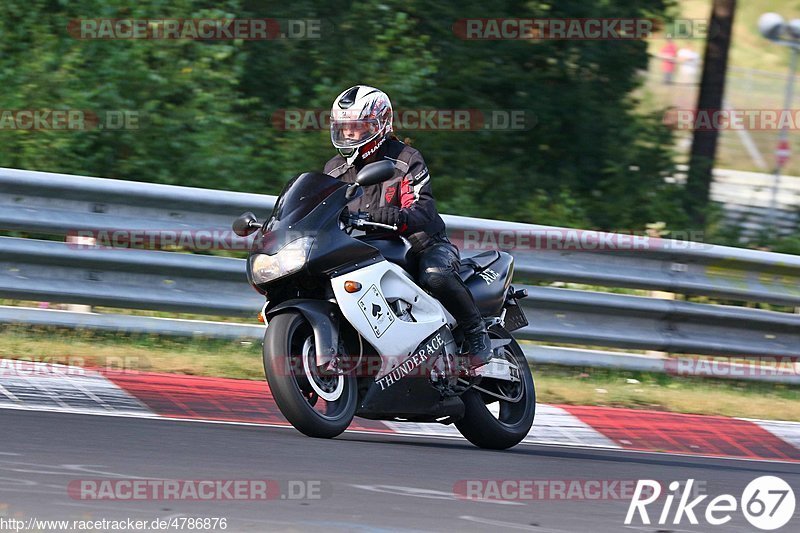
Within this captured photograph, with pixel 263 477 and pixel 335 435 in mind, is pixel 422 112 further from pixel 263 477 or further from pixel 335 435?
pixel 263 477

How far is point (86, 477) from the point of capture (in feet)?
15.3

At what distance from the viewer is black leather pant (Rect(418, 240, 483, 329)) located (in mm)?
6180

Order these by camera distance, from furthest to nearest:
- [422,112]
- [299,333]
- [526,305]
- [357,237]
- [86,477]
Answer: [422,112], [526,305], [357,237], [299,333], [86,477]

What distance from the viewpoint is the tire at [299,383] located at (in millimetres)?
5434

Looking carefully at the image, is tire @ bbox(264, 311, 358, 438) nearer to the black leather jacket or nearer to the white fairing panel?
the white fairing panel

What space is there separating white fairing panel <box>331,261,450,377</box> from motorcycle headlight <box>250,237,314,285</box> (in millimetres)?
219

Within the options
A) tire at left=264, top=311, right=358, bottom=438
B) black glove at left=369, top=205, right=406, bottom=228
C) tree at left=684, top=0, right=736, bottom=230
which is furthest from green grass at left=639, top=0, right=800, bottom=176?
tire at left=264, top=311, right=358, bottom=438

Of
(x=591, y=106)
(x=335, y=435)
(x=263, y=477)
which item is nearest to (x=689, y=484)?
(x=335, y=435)

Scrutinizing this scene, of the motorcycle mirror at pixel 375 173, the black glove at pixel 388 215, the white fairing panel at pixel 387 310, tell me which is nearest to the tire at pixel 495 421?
the white fairing panel at pixel 387 310

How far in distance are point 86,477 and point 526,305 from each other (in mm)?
4359

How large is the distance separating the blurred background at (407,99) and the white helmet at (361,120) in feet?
15.9

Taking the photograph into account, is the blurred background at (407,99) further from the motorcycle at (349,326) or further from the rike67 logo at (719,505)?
the rike67 logo at (719,505)

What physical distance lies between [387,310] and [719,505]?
1.72 metres

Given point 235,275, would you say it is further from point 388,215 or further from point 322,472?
point 322,472
